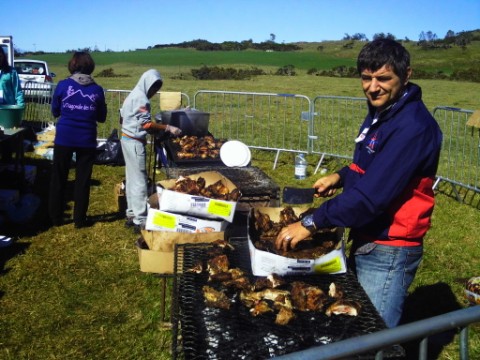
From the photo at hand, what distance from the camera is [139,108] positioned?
20.8 ft

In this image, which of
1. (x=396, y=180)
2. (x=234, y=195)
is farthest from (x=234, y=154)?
(x=396, y=180)

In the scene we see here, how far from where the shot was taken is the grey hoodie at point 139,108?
633cm

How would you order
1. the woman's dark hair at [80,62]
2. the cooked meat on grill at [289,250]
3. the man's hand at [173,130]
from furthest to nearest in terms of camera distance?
the man's hand at [173,130], the woman's dark hair at [80,62], the cooked meat on grill at [289,250]

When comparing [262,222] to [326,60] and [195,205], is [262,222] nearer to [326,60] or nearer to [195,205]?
[195,205]

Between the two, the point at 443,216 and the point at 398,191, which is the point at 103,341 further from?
the point at 443,216

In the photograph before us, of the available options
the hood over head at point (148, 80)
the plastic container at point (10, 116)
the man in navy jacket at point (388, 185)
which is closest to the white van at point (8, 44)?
the plastic container at point (10, 116)

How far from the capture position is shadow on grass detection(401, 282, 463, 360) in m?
4.50

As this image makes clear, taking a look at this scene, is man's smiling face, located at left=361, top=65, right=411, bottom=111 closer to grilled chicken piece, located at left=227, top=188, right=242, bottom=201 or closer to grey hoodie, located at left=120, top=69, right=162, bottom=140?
grilled chicken piece, located at left=227, top=188, right=242, bottom=201

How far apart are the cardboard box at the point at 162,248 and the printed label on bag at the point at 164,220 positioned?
0.14m

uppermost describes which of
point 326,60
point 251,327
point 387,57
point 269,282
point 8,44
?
point 326,60

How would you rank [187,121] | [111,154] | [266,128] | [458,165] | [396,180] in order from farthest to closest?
[266,128], [458,165], [111,154], [187,121], [396,180]

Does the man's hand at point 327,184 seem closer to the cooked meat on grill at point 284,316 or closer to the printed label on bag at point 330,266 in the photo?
the printed label on bag at point 330,266

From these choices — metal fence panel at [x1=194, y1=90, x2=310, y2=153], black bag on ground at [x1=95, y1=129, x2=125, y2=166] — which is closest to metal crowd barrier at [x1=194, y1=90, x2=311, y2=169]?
metal fence panel at [x1=194, y1=90, x2=310, y2=153]

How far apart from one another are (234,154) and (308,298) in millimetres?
3791
